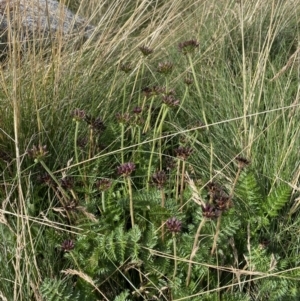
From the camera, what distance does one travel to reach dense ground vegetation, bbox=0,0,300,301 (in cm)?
152

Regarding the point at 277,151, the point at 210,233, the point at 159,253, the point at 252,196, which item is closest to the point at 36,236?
the point at 159,253

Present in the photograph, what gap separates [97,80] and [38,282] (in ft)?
3.76

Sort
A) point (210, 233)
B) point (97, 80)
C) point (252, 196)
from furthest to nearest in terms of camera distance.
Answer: point (97, 80) < point (252, 196) < point (210, 233)

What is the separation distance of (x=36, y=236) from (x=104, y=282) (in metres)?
0.23

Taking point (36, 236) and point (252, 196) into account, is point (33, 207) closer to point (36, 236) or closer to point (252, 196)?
point (36, 236)

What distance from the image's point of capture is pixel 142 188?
6.15ft

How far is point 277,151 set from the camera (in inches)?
78.7

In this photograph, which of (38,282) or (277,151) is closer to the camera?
(38,282)

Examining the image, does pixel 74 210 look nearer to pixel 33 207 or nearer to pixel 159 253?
pixel 33 207

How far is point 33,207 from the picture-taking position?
1718 mm

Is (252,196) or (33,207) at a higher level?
(252,196)

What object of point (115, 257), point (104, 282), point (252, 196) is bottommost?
point (104, 282)

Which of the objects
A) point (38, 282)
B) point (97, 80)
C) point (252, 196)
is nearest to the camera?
point (38, 282)

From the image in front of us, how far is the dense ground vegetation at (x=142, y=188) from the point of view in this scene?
152cm
